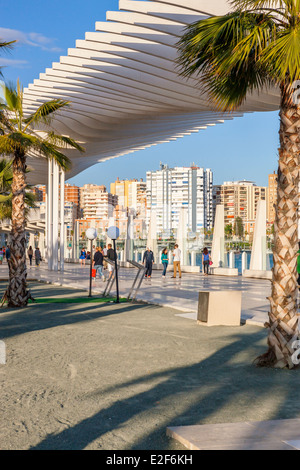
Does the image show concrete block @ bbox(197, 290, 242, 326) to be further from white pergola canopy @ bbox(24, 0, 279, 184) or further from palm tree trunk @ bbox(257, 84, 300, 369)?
white pergola canopy @ bbox(24, 0, 279, 184)

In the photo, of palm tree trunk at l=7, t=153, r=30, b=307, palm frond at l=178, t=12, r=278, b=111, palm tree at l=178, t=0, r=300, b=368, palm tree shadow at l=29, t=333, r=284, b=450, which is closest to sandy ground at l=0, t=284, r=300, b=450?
palm tree shadow at l=29, t=333, r=284, b=450

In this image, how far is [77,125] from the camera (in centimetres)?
3130

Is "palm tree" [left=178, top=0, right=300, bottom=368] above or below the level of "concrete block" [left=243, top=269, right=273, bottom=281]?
above

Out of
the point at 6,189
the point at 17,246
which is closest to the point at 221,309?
the point at 17,246

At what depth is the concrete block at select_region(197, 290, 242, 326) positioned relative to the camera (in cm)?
1155

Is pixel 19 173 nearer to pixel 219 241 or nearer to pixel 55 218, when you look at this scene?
pixel 219 241

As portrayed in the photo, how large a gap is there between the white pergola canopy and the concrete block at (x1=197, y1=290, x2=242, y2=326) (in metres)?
4.00

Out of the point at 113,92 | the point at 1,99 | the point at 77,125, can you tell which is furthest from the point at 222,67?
the point at 77,125

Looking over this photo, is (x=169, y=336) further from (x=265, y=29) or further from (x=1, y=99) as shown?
(x=1, y=99)

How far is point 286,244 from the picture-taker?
24.9ft

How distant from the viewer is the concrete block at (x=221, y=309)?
11.5m

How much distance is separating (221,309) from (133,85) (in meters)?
13.7

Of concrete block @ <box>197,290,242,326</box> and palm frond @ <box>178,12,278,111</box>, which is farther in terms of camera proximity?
concrete block @ <box>197,290,242,326</box>

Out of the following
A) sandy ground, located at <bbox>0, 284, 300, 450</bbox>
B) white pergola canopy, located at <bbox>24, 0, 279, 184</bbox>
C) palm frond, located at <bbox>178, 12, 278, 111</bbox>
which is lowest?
sandy ground, located at <bbox>0, 284, 300, 450</bbox>
